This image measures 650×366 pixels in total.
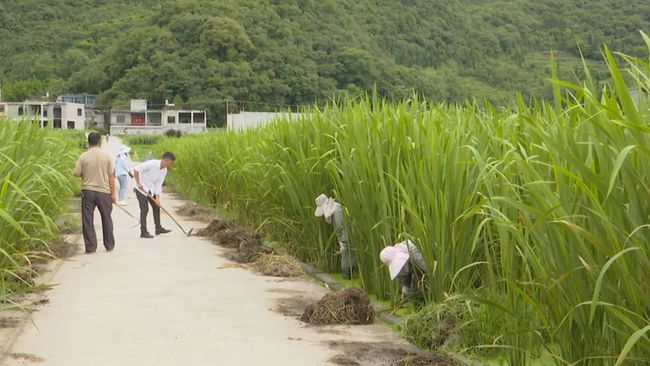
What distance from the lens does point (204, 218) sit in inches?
616

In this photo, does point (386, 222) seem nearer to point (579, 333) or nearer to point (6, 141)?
point (579, 333)

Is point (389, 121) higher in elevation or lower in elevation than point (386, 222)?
higher

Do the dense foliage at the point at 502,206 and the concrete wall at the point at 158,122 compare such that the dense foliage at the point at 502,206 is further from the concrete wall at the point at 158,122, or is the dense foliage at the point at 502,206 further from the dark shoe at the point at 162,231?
the concrete wall at the point at 158,122

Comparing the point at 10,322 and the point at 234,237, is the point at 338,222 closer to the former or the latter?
the point at 10,322

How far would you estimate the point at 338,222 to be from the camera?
8.15 m

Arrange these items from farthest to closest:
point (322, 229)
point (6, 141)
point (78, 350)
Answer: point (322, 229), point (6, 141), point (78, 350)

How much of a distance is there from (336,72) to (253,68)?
513 inches

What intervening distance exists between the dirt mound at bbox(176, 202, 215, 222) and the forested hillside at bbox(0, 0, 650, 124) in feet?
182

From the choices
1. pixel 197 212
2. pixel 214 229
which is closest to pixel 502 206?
pixel 214 229

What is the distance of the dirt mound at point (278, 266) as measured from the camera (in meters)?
8.95

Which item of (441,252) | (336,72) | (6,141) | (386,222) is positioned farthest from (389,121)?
(336,72)

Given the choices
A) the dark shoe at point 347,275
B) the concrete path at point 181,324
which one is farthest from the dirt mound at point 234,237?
the dark shoe at point 347,275

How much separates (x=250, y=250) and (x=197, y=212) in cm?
646

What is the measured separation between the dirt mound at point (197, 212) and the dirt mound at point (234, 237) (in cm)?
334
